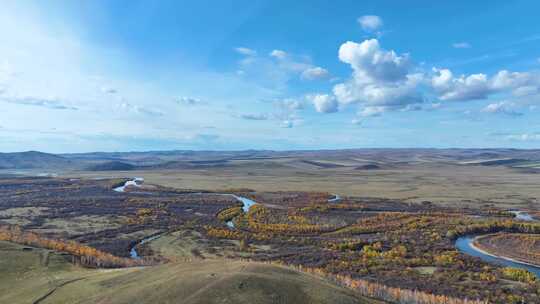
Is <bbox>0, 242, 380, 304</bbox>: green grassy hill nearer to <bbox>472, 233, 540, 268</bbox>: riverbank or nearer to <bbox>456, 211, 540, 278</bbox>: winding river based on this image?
<bbox>456, 211, 540, 278</bbox>: winding river

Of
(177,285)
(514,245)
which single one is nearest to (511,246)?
(514,245)

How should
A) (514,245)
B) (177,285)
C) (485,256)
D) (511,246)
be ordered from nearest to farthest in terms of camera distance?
1. (177,285)
2. (485,256)
3. (511,246)
4. (514,245)

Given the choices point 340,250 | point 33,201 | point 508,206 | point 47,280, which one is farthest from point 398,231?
point 33,201

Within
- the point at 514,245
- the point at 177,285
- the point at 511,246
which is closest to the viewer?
the point at 177,285

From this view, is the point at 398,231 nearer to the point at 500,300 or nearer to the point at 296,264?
the point at 296,264

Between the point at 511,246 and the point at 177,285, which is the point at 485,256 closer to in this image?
the point at 511,246

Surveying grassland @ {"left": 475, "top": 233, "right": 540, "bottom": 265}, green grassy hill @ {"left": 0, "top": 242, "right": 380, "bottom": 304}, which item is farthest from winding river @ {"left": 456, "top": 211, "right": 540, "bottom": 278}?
green grassy hill @ {"left": 0, "top": 242, "right": 380, "bottom": 304}

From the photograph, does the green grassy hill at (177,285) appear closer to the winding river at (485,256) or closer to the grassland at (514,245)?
the winding river at (485,256)

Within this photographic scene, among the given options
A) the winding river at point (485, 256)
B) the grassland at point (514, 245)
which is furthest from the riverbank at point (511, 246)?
the winding river at point (485, 256)

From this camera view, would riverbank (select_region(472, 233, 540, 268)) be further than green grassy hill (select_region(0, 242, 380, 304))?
Yes
